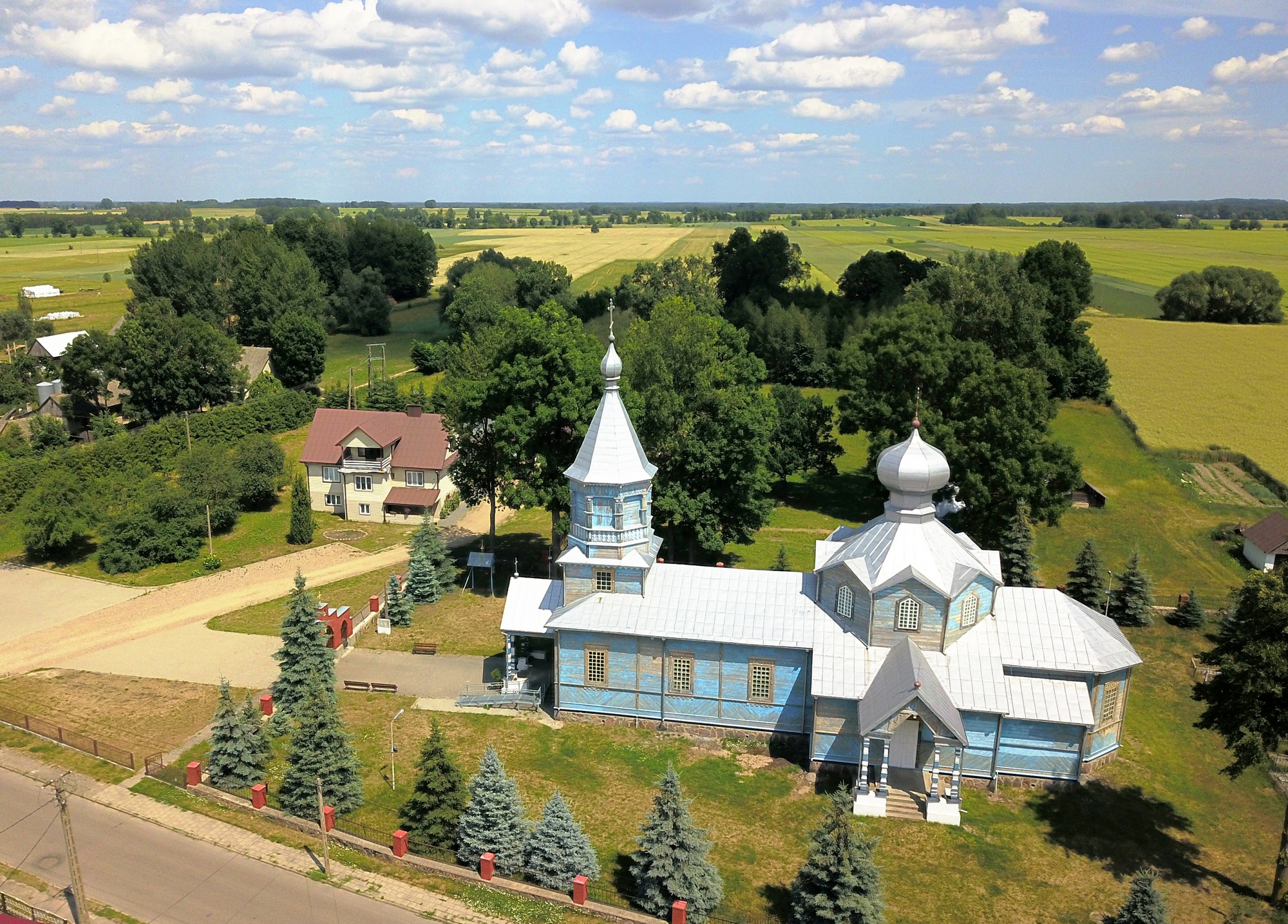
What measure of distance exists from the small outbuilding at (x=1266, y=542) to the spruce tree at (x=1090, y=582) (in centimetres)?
983

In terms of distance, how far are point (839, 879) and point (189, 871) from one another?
15.5 metres

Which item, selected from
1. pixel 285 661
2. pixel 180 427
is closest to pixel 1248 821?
pixel 285 661

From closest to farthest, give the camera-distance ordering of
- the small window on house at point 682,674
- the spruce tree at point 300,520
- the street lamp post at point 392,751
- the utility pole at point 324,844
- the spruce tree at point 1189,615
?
1. the utility pole at point 324,844
2. the street lamp post at point 392,751
3. the small window on house at point 682,674
4. the spruce tree at point 1189,615
5. the spruce tree at point 300,520

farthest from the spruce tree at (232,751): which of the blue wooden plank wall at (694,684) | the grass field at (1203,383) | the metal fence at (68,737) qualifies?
the grass field at (1203,383)

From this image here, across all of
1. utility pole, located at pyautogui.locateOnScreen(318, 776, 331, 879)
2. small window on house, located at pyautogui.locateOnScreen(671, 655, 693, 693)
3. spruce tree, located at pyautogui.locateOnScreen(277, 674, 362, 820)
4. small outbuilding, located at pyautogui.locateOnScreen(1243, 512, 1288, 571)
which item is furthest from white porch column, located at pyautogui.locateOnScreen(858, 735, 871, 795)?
small outbuilding, located at pyautogui.locateOnScreen(1243, 512, 1288, 571)

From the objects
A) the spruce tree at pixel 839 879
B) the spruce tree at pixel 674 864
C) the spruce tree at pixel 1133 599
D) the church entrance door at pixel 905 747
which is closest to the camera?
the spruce tree at pixel 839 879

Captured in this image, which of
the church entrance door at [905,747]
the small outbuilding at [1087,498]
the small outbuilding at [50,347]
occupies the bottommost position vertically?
the church entrance door at [905,747]

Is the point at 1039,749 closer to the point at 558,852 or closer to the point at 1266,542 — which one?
the point at 558,852

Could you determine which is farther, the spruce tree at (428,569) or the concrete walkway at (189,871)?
the spruce tree at (428,569)

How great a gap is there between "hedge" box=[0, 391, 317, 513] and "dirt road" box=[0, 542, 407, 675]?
1672 centimetres

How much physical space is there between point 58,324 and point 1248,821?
10796 centimetres

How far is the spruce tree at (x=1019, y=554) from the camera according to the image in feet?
129

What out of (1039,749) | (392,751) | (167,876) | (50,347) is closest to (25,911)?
(167,876)

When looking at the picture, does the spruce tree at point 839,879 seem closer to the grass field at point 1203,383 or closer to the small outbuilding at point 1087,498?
the small outbuilding at point 1087,498
